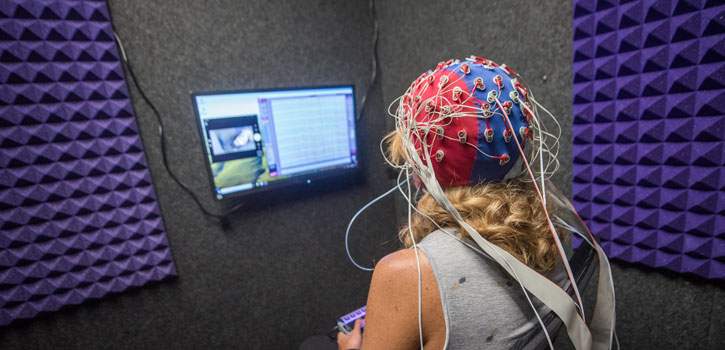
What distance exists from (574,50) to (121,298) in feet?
5.61

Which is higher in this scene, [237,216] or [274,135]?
[274,135]

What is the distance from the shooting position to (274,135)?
47.2 inches

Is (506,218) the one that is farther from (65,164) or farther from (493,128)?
(65,164)

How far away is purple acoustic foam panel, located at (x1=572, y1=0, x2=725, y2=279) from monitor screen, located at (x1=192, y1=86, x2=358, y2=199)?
0.84 m

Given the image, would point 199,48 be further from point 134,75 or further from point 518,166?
point 518,166

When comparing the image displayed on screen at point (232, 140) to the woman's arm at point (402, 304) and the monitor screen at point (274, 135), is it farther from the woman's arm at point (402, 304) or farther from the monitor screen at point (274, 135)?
the woman's arm at point (402, 304)

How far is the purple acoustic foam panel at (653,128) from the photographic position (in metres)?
0.77

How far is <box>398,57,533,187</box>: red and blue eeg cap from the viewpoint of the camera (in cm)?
50

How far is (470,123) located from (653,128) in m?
0.70

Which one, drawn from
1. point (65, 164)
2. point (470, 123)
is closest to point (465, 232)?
point (470, 123)

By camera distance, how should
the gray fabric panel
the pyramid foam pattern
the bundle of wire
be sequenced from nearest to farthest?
the bundle of wire < the pyramid foam pattern < the gray fabric panel

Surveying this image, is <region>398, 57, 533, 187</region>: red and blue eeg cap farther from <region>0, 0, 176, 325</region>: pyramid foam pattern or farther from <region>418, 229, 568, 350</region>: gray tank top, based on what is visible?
<region>0, 0, 176, 325</region>: pyramid foam pattern

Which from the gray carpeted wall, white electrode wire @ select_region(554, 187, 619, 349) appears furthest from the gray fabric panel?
white electrode wire @ select_region(554, 187, 619, 349)

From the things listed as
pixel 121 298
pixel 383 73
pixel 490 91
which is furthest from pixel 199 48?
pixel 490 91
